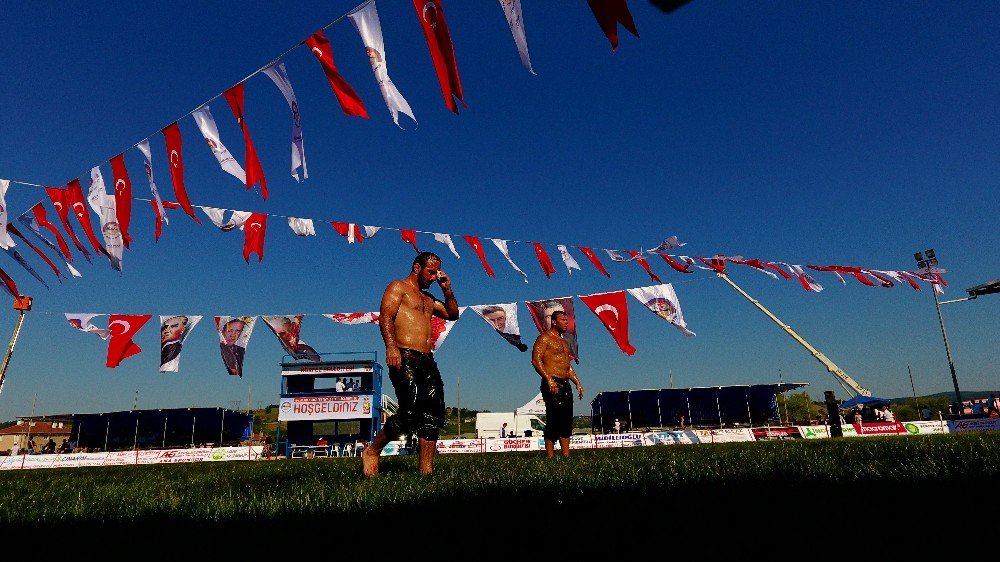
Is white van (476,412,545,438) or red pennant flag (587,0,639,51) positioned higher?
red pennant flag (587,0,639,51)

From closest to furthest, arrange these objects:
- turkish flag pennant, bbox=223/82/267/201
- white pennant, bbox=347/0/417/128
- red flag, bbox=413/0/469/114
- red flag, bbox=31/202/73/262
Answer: red flag, bbox=413/0/469/114 → white pennant, bbox=347/0/417/128 → turkish flag pennant, bbox=223/82/267/201 → red flag, bbox=31/202/73/262

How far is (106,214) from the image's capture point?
9.02 metres

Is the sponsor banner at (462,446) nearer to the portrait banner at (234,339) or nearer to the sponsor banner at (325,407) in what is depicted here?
the sponsor banner at (325,407)

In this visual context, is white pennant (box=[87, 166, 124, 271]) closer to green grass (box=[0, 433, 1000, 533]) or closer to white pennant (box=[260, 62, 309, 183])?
white pennant (box=[260, 62, 309, 183])

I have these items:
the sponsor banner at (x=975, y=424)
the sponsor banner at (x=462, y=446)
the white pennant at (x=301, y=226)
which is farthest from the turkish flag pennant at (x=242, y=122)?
the sponsor banner at (x=975, y=424)

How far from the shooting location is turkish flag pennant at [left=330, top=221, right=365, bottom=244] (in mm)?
12797

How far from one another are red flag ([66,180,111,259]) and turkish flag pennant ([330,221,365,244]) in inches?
185

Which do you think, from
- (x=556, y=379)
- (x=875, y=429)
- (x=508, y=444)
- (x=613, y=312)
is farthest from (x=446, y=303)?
(x=875, y=429)

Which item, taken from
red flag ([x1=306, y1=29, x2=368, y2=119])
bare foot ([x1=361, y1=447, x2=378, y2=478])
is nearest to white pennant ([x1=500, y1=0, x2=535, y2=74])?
red flag ([x1=306, y1=29, x2=368, y2=119])

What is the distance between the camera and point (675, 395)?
47906 mm

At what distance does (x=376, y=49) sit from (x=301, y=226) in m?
7.97

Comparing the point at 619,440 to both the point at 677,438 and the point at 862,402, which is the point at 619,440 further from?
the point at 862,402

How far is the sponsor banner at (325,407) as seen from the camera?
27.9 meters

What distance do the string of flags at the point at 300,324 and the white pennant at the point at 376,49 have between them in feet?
33.6
